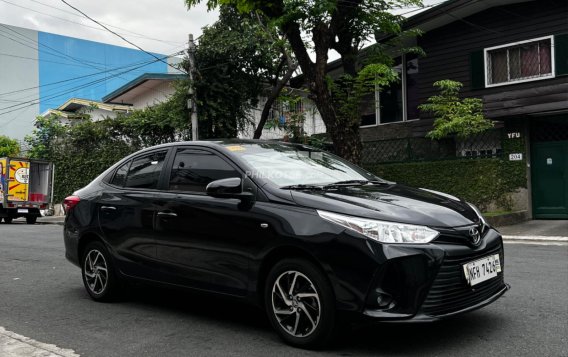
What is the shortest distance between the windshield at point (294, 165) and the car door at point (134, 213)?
958 mm

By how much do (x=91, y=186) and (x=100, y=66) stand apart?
4552cm

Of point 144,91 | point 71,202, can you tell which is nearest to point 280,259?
point 71,202

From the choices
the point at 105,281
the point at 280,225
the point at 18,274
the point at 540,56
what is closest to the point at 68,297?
the point at 105,281

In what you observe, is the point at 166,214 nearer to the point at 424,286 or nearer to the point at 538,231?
the point at 424,286

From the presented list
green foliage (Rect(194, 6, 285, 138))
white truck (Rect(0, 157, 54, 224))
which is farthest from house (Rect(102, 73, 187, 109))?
white truck (Rect(0, 157, 54, 224))

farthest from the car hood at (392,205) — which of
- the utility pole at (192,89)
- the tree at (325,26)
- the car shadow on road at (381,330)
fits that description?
the utility pole at (192,89)

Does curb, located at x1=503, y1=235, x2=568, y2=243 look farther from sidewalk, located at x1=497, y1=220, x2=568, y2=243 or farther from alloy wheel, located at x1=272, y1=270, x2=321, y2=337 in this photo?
alloy wheel, located at x1=272, y1=270, x2=321, y2=337

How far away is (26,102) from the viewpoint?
45.1 m

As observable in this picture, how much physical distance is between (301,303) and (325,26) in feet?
36.8

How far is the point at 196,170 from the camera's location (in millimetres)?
4859

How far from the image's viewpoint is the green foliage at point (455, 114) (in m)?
14.6

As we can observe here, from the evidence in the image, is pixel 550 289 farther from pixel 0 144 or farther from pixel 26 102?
pixel 26 102

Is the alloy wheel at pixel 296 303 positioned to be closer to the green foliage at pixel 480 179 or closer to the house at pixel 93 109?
the green foliage at pixel 480 179

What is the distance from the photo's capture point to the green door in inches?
567
